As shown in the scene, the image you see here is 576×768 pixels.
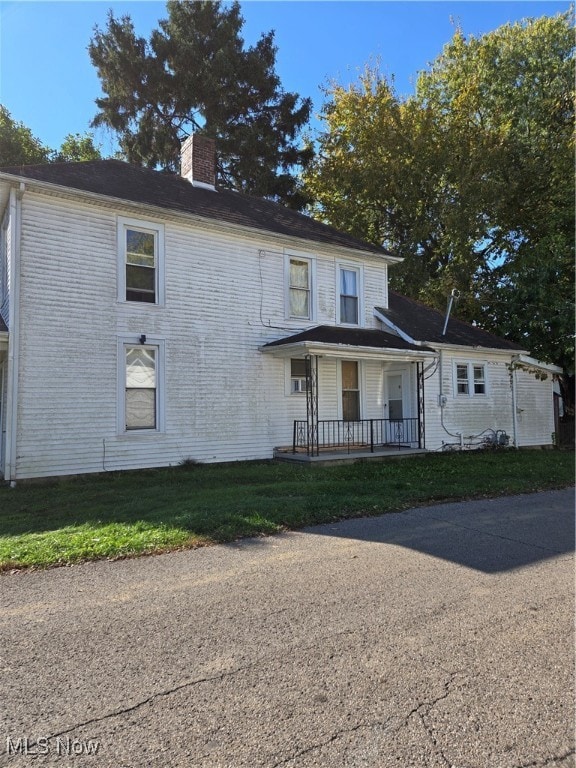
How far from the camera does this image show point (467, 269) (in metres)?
22.0

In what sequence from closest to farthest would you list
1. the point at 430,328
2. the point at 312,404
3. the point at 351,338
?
1. the point at 312,404
2. the point at 351,338
3. the point at 430,328

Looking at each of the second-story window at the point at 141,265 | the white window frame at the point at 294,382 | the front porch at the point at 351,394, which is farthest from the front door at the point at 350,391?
the second-story window at the point at 141,265

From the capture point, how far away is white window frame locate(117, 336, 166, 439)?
11.1 metres

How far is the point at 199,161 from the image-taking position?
15.0m

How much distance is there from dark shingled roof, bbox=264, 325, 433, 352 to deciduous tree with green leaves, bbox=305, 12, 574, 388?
590cm

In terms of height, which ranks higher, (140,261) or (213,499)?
(140,261)

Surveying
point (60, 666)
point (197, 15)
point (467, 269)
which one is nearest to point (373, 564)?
point (60, 666)

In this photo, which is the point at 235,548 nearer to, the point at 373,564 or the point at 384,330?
the point at 373,564

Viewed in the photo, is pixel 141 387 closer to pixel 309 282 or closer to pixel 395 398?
pixel 309 282

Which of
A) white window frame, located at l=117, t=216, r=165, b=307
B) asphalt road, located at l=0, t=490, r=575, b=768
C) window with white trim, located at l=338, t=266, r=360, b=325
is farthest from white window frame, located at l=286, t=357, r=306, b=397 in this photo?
asphalt road, located at l=0, t=490, r=575, b=768

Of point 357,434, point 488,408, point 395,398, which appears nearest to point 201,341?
point 357,434

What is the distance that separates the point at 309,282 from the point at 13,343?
764 cm

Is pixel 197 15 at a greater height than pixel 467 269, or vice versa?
pixel 197 15

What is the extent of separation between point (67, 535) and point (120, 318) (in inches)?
255
